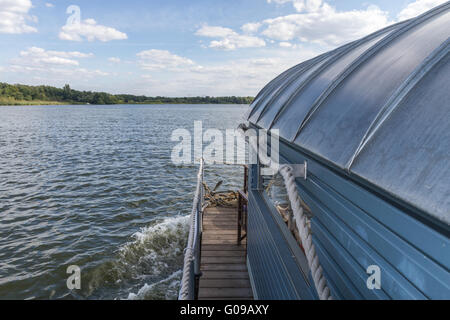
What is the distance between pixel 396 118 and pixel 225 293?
5632 mm

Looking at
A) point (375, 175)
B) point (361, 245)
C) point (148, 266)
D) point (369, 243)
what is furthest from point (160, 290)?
point (375, 175)

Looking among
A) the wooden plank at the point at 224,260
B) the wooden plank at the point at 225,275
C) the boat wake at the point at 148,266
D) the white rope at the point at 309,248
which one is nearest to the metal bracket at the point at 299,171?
the white rope at the point at 309,248

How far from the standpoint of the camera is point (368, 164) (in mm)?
1785

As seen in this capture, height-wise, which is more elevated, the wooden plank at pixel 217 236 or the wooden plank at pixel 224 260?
the wooden plank at pixel 217 236

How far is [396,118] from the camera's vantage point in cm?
181

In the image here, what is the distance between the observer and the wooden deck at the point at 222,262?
641 centimetres

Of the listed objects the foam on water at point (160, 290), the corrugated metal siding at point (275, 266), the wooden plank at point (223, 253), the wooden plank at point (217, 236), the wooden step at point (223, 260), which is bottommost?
the foam on water at point (160, 290)

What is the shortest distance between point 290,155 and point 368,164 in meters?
1.78

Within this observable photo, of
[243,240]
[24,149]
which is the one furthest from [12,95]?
[243,240]

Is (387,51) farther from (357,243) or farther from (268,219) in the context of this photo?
(268,219)

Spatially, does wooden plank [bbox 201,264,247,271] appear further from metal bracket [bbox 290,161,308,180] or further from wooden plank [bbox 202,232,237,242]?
metal bracket [bbox 290,161,308,180]

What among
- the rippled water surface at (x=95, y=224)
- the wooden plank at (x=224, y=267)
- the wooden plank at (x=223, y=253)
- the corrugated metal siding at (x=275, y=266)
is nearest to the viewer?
the corrugated metal siding at (x=275, y=266)

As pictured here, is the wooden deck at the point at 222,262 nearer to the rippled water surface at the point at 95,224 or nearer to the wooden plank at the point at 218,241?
the wooden plank at the point at 218,241

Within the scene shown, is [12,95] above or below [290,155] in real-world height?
above
